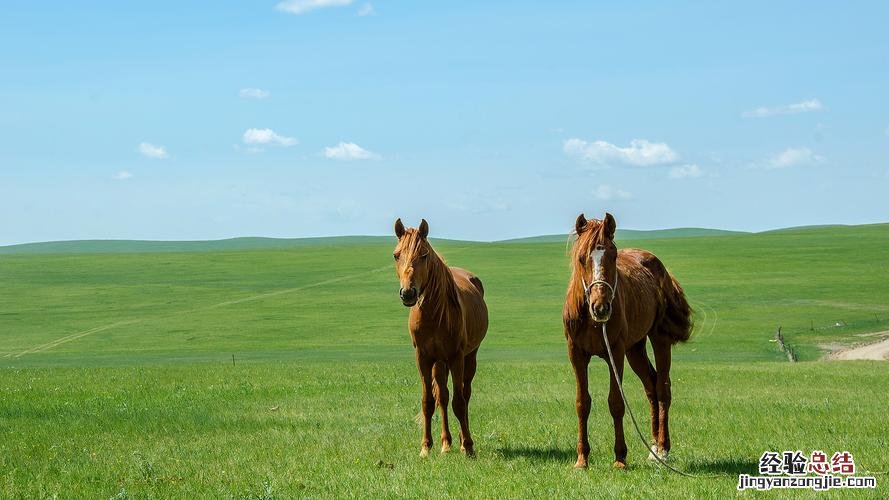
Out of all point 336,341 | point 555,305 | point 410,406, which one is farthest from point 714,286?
point 410,406

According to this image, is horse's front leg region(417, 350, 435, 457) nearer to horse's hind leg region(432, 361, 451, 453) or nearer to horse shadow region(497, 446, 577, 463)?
horse's hind leg region(432, 361, 451, 453)

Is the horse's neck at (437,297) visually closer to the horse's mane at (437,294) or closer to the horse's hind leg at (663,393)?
the horse's mane at (437,294)

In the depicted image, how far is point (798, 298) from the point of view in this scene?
61750 millimetres

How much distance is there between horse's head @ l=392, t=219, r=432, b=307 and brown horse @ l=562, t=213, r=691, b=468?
167cm

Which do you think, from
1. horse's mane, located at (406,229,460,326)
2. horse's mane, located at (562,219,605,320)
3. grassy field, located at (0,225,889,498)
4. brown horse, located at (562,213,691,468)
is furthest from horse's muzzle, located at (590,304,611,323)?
horse's mane, located at (406,229,460,326)

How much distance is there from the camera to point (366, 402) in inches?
742

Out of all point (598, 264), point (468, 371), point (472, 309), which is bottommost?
point (468, 371)

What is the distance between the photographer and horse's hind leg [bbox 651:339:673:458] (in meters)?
12.1

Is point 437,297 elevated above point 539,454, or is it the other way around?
point 437,297

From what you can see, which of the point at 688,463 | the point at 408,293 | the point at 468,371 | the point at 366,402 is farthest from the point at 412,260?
the point at 366,402

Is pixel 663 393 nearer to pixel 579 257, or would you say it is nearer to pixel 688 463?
pixel 688 463

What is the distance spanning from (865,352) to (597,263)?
30.0 m

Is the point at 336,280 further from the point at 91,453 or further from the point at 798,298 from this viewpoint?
the point at 91,453

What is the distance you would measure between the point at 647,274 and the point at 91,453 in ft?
24.0
